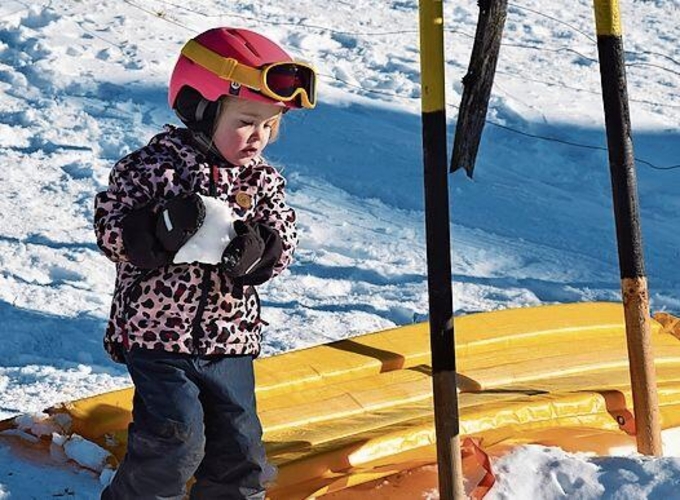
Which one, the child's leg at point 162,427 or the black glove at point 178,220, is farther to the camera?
the child's leg at point 162,427

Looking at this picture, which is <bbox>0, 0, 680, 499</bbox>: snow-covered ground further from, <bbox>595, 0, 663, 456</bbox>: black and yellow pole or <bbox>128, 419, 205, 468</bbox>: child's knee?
<bbox>128, 419, 205, 468</bbox>: child's knee

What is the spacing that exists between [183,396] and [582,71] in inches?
261

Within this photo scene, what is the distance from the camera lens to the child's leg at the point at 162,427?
2.76 metres

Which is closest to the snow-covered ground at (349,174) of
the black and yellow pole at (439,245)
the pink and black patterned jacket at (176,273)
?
the black and yellow pole at (439,245)

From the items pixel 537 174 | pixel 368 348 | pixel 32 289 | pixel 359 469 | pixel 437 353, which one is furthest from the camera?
A: pixel 537 174

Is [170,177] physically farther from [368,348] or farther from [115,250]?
[368,348]

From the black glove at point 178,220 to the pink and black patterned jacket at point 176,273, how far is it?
0.22 feet

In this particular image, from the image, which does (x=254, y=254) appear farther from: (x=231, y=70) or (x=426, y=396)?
(x=426, y=396)

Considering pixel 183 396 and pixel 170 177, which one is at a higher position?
pixel 170 177

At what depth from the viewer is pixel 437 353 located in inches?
120

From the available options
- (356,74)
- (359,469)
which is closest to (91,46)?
(356,74)

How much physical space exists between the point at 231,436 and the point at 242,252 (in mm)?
429

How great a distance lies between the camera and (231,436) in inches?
113

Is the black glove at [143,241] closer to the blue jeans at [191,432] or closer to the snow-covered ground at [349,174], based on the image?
the blue jeans at [191,432]
